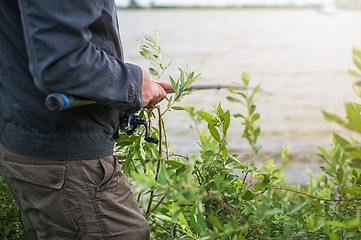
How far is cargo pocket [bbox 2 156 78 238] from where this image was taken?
1.81 m

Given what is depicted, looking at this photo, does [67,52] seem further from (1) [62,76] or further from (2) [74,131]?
(2) [74,131]

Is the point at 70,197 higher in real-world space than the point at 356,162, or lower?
lower

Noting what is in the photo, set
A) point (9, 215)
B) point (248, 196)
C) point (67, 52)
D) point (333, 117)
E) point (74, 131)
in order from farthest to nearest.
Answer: point (9, 215) < point (248, 196) < point (74, 131) < point (67, 52) < point (333, 117)

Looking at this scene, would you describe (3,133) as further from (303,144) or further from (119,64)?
(303,144)

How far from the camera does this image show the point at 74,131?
182 cm

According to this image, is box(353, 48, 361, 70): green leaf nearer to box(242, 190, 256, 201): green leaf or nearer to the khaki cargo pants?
box(242, 190, 256, 201): green leaf

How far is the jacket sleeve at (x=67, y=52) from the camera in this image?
1.53 meters

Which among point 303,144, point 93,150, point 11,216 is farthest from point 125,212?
point 303,144

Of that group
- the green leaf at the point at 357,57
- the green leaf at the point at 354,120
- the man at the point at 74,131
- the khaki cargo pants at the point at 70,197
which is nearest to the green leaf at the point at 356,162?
the green leaf at the point at 354,120

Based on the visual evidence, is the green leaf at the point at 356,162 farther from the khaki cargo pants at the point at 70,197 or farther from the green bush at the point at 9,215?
→ the green bush at the point at 9,215

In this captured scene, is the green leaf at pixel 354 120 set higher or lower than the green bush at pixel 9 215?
higher

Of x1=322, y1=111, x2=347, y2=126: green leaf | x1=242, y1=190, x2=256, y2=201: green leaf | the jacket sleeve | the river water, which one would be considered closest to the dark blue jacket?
the jacket sleeve

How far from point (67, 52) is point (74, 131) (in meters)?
0.38

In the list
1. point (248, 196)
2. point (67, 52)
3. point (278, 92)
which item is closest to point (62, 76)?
point (67, 52)
